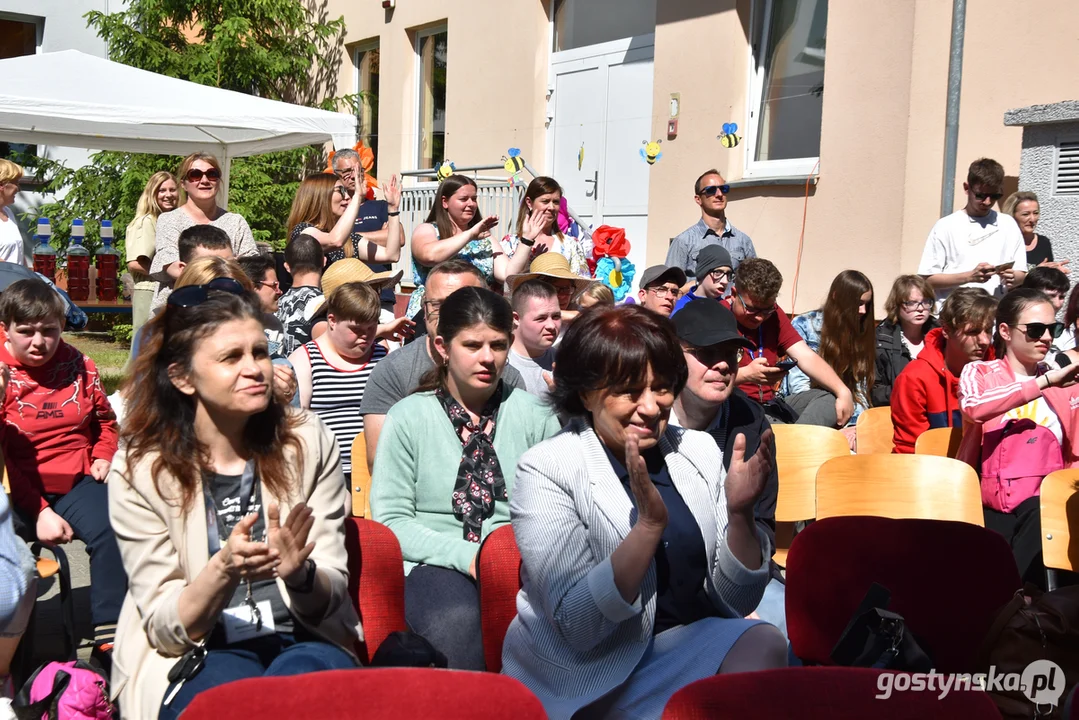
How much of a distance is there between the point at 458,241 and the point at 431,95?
8.47 m

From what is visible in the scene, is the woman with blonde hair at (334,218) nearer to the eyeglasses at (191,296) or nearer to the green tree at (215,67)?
the eyeglasses at (191,296)

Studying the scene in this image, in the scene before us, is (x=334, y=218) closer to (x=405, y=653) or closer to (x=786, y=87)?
(x=786, y=87)

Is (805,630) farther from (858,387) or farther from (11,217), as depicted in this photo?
(11,217)

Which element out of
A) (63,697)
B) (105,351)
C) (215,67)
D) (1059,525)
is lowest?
(105,351)

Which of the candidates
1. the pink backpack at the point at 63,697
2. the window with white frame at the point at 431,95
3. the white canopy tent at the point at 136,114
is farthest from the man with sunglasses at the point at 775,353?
the window with white frame at the point at 431,95

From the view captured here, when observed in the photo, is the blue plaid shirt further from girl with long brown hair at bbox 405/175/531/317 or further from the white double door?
the white double door

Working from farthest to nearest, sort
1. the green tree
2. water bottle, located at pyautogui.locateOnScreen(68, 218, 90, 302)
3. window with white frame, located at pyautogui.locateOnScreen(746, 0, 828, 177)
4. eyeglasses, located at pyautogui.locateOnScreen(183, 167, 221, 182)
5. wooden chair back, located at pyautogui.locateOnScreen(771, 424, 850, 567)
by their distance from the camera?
1. the green tree
2. water bottle, located at pyautogui.locateOnScreen(68, 218, 90, 302)
3. window with white frame, located at pyautogui.locateOnScreen(746, 0, 828, 177)
4. eyeglasses, located at pyautogui.locateOnScreen(183, 167, 221, 182)
5. wooden chair back, located at pyautogui.locateOnScreen(771, 424, 850, 567)

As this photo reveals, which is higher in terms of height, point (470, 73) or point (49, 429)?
point (470, 73)

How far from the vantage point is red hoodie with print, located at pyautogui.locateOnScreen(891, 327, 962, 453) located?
16.8 feet

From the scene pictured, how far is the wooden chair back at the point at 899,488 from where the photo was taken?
399cm

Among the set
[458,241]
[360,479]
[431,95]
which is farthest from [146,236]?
[431,95]

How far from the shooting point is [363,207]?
8.18 meters

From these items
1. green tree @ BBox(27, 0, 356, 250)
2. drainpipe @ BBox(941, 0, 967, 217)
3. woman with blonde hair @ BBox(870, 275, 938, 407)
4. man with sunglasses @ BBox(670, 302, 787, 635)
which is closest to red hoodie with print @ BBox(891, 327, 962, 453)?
woman with blonde hair @ BBox(870, 275, 938, 407)

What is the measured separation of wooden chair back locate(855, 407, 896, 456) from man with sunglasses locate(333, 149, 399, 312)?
399cm
